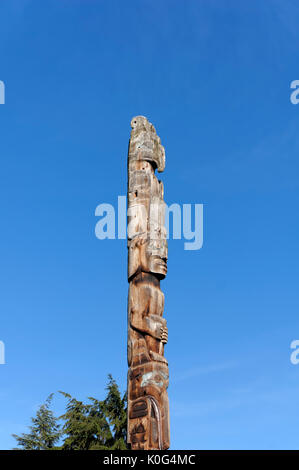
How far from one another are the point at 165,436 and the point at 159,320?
2.44 m

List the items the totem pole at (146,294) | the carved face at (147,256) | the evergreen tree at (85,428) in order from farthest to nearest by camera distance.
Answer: the evergreen tree at (85,428) → the carved face at (147,256) → the totem pole at (146,294)

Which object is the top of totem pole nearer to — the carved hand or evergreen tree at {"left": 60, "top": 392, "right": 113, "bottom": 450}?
the carved hand

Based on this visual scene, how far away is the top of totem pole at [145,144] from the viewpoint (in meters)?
15.6

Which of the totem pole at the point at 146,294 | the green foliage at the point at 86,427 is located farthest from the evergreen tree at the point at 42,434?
the totem pole at the point at 146,294

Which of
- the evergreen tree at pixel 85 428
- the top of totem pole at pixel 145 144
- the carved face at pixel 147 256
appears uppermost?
the top of totem pole at pixel 145 144

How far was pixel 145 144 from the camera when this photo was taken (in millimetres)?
15727

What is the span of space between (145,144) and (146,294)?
429cm

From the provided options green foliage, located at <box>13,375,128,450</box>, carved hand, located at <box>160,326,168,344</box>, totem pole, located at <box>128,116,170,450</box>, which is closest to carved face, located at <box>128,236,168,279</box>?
totem pole, located at <box>128,116,170,450</box>

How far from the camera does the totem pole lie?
12117mm

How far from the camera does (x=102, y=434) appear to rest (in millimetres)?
21406

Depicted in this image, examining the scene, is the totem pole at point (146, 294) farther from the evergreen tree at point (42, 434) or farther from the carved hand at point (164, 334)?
the evergreen tree at point (42, 434)

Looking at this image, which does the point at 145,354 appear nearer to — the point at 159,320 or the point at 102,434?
the point at 159,320

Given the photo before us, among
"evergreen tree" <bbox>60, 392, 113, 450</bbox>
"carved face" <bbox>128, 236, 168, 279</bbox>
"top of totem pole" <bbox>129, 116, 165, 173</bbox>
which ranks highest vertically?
"top of totem pole" <bbox>129, 116, 165, 173</bbox>
